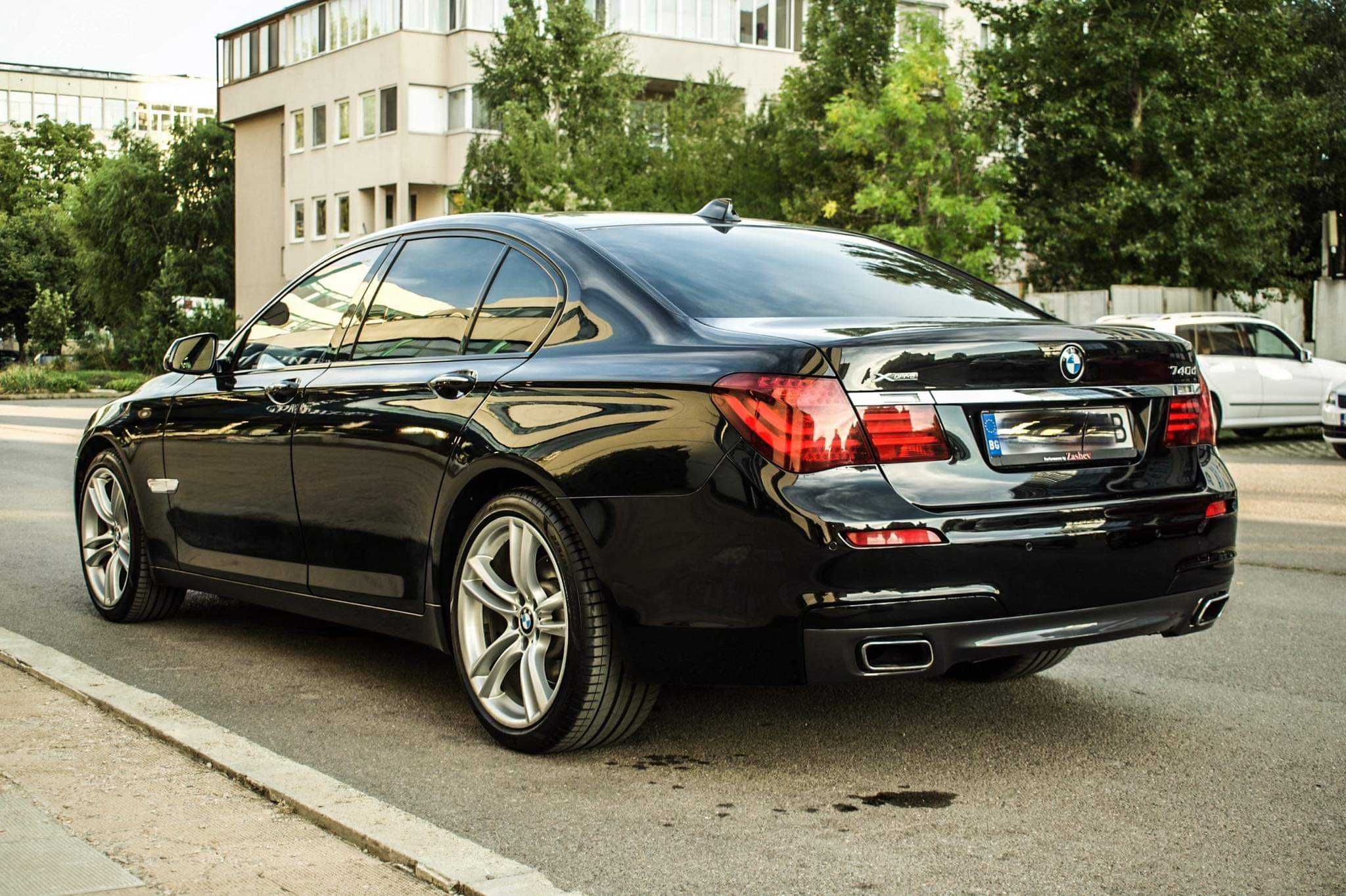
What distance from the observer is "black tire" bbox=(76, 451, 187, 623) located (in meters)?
6.88

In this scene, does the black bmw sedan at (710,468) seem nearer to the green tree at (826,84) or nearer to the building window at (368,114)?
the green tree at (826,84)

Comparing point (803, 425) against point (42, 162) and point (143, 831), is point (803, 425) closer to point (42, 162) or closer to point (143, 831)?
point (143, 831)

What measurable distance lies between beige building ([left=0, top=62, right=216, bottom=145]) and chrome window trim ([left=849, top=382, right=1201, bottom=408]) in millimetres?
132684

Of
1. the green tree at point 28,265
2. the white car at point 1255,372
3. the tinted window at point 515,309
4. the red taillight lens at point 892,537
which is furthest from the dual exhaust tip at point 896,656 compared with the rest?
the green tree at point 28,265

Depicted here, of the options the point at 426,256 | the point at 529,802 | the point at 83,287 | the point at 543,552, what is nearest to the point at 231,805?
the point at 529,802

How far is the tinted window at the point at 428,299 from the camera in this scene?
5301 millimetres

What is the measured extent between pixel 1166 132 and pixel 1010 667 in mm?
27795

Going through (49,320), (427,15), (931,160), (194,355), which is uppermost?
(427,15)

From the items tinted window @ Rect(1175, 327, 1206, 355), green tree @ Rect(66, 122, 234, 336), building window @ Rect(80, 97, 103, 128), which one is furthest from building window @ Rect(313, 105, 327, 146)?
building window @ Rect(80, 97, 103, 128)

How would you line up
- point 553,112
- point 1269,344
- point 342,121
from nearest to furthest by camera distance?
point 1269,344 → point 553,112 → point 342,121

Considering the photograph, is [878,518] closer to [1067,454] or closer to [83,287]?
[1067,454]

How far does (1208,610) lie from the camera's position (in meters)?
4.63

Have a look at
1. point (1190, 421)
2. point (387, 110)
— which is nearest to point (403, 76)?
point (387, 110)

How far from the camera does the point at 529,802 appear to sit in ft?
13.9
